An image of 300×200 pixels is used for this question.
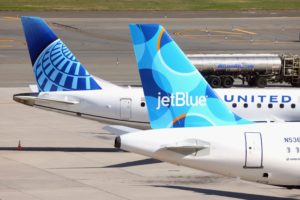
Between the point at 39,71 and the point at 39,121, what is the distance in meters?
11.4

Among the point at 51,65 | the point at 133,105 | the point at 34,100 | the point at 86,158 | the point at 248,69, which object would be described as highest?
the point at 248,69

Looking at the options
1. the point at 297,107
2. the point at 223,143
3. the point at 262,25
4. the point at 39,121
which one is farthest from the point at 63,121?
the point at 262,25

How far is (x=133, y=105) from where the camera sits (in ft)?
159

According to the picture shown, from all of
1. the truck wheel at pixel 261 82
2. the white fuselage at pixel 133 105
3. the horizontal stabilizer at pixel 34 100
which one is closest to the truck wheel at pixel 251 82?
the truck wheel at pixel 261 82

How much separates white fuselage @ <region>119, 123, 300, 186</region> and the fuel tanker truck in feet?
139

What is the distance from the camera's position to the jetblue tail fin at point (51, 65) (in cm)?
4803

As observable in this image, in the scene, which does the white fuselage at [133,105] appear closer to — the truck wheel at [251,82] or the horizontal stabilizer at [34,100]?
the horizontal stabilizer at [34,100]

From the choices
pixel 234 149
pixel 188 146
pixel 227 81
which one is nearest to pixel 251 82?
pixel 227 81

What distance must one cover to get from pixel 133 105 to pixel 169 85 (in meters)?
13.7

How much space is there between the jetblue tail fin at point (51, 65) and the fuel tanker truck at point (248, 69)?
29.6 meters

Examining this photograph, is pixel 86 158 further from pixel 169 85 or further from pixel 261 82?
pixel 261 82

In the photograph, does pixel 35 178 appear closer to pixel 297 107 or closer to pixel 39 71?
pixel 39 71

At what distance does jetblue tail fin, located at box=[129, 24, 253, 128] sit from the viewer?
3431cm

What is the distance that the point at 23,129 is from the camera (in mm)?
56125
